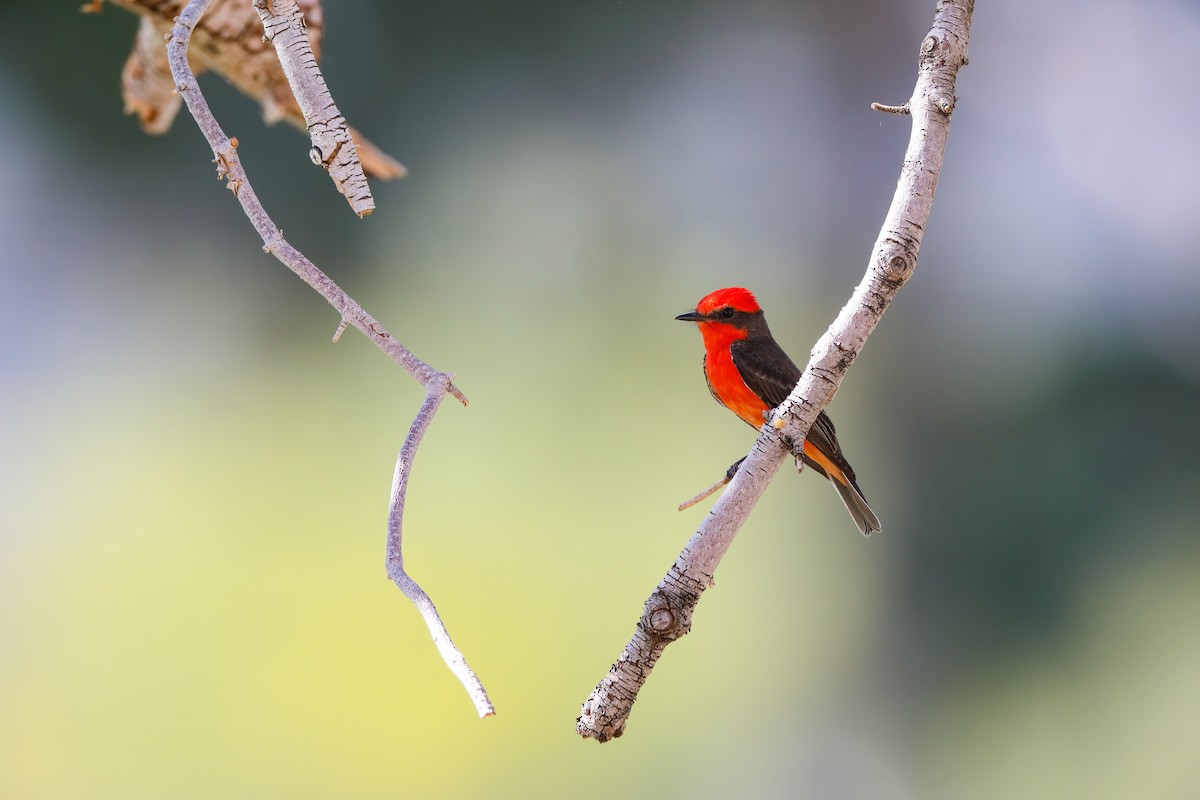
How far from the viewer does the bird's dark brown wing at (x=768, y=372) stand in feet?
5.63

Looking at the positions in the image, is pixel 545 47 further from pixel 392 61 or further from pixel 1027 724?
pixel 1027 724

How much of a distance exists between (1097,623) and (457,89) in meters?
3.70

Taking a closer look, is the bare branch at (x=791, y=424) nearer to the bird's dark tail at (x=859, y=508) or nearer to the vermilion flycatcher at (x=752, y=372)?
the vermilion flycatcher at (x=752, y=372)

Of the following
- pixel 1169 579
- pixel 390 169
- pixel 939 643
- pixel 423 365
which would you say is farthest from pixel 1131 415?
pixel 423 365

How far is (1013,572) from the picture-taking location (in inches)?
176

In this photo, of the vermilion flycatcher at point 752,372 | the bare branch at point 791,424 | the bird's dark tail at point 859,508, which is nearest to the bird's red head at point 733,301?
the vermilion flycatcher at point 752,372

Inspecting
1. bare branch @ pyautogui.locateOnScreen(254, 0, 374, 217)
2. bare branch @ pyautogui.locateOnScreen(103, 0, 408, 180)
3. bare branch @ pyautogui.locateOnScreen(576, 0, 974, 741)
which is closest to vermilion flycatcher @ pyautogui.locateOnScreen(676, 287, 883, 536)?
bare branch @ pyautogui.locateOnScreen(103, 0, 408, 180)

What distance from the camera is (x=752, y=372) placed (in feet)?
5.91

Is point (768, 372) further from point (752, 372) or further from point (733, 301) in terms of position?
point (733, 301)

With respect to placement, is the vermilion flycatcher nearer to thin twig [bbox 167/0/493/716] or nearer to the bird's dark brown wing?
the bird's dark brown wing

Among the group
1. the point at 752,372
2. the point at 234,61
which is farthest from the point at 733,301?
the point at 234,61

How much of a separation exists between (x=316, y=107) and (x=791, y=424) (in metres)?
0.47

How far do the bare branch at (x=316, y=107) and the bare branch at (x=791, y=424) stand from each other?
367mm

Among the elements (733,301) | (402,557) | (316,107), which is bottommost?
(402,557)
